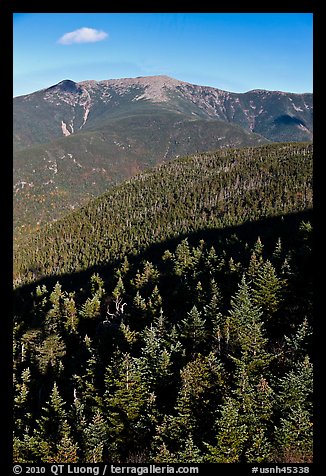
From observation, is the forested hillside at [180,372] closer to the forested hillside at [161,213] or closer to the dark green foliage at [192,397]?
the dark green foliage at [192,397]

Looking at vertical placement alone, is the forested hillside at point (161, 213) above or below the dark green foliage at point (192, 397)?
above

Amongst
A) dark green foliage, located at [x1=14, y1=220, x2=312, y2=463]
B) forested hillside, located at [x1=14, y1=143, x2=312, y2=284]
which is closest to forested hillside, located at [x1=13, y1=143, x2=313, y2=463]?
dark green foliage, located at [x1=14, y1=220, x2=312, y2=463]

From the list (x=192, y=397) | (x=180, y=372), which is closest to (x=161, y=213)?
(x=180, y=372)

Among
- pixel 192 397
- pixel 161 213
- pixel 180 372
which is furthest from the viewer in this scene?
pixel 161 213

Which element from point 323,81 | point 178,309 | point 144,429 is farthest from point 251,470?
point 178,309

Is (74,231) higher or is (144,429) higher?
(74,231)

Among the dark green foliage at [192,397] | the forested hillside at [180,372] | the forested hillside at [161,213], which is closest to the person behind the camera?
the dark green foliage at [192,397]

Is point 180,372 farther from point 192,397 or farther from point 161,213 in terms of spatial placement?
point 161,213

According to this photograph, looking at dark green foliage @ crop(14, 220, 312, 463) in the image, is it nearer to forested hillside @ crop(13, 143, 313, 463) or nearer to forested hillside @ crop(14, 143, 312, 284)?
forested hillside @ crop(13, 143, 313, 463)

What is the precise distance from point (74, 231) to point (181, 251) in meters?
111

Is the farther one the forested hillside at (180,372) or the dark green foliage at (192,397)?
the forested hillside at (180,372)

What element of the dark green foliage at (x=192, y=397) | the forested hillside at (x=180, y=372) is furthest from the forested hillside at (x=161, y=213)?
the dark green foliage at (x=192, y=397)
